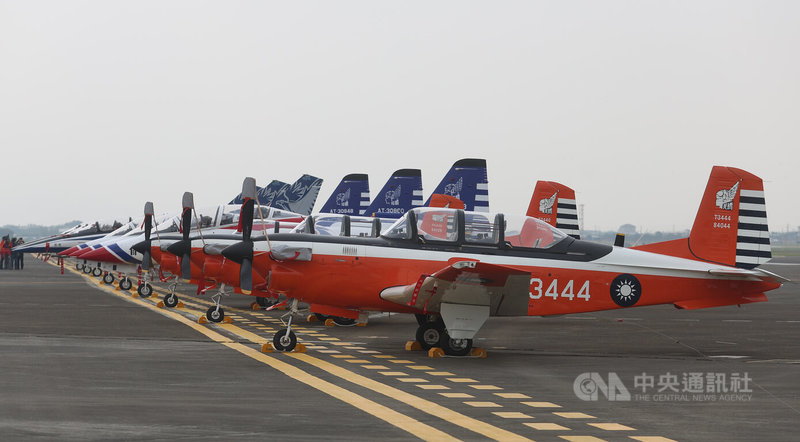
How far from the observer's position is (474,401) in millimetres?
9984

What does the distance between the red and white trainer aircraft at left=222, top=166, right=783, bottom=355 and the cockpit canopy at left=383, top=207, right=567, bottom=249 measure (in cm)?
2

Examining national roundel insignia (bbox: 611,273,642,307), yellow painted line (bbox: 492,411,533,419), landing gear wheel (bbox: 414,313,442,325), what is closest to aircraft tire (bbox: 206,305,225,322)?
landing gear wheel (bbox: 414,313,442,325)

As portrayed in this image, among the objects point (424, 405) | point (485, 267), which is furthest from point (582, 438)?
point (485, 267)

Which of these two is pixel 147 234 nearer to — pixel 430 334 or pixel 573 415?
pixel 430 334

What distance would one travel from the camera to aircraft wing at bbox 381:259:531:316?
44.2ft

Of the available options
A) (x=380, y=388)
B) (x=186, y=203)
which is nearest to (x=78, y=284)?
(x=186, y=203)

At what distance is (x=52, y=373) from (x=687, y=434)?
295 inches

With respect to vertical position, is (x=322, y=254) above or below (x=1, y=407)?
above

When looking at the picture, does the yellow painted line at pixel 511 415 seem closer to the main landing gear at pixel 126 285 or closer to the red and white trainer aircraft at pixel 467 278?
the red and white trainer aircraft at pixel 467 278

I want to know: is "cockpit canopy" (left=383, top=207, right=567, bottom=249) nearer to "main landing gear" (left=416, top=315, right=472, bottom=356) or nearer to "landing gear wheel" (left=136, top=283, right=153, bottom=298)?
"main landing gear" (left=416, top=315, right=472, bottom=356)

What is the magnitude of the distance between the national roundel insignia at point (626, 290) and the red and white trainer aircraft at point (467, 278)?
2cm

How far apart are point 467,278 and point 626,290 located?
10.1 feet

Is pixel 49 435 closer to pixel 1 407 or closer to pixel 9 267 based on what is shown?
pixel 1 407

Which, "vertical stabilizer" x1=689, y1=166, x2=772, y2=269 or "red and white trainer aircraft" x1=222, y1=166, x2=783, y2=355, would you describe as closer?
"red and white trainer aircraft" x1=222, y1=166, x2=783, y2=355
